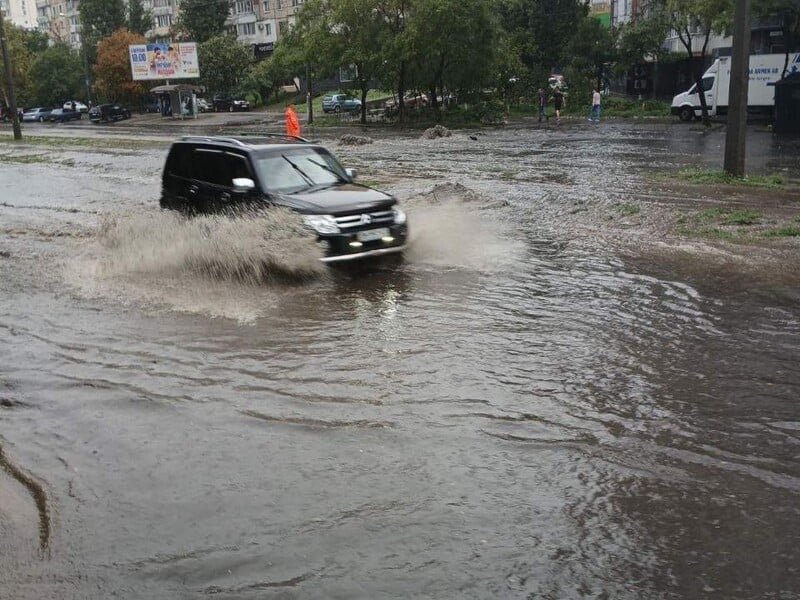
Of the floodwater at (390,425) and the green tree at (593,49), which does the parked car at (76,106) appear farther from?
the floodwater at (390,425)

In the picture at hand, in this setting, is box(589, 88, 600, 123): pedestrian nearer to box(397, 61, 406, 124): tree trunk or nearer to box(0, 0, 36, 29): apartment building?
box(397, 61, 406, 124): tree trunk

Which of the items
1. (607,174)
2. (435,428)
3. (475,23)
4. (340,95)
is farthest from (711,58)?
(435,428)

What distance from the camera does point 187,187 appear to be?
11859mm

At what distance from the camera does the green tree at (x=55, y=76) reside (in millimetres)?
84000

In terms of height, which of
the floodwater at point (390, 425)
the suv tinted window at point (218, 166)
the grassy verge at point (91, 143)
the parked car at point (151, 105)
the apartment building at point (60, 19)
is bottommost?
the floodwater at point (390, 425)

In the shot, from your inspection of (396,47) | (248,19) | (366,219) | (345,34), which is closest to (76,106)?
(248,19)

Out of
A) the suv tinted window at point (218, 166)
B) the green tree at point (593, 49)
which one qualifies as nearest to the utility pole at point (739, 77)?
the suv tinted window at point (218, 166)

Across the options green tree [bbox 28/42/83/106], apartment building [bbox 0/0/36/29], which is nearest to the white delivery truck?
green tree [bbox 28/42/83/106]

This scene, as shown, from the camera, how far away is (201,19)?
84.2 m

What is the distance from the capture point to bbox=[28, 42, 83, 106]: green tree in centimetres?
8400

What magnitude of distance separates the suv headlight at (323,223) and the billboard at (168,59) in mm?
60717

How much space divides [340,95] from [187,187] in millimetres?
47597

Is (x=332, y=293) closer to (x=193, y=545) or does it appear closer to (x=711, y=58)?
(x=193, y=545)

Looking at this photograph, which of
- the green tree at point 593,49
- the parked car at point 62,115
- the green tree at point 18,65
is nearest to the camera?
the green tree at point 593,49
